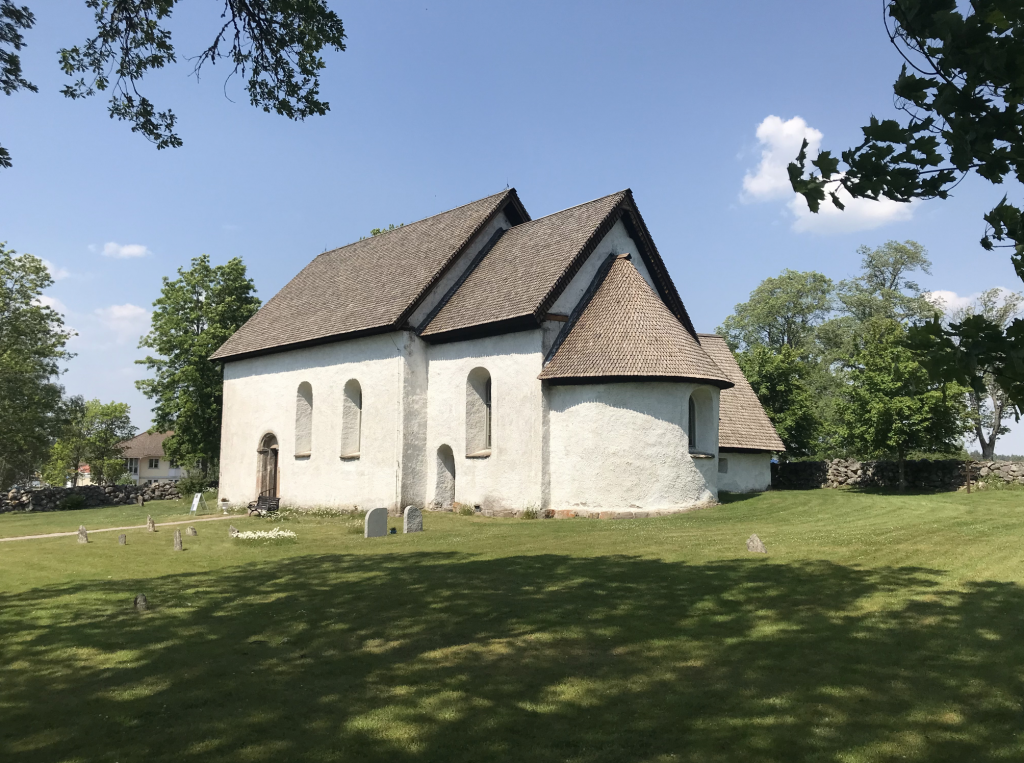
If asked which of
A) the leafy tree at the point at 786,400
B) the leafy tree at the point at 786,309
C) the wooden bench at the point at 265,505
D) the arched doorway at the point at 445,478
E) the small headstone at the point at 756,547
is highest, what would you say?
the leafy tree at the point at 786,309

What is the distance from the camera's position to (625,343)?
73.5ft

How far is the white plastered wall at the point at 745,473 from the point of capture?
28.9 metres

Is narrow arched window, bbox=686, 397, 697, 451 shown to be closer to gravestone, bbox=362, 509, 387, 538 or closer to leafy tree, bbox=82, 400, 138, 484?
gravestone, bbox=362, 509, 387, 538

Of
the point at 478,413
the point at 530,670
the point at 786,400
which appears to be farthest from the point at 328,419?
the point at 786,400

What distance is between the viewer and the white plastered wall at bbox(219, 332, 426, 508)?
83.6 feet

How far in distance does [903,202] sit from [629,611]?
6.20m

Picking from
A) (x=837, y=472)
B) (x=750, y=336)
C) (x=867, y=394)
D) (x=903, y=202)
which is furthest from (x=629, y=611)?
(x=750, y=336)

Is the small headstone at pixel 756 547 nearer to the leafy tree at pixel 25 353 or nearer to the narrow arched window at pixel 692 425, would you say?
the narrow arched window at pixel 692 425

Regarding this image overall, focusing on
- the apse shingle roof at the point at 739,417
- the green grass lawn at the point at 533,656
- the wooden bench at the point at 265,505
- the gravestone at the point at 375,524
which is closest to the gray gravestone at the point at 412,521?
the gravestone at the point at 375,524

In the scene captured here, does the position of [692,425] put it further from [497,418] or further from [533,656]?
[533,656]

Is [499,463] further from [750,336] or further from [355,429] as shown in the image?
[750,336]

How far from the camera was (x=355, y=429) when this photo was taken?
28.1 m

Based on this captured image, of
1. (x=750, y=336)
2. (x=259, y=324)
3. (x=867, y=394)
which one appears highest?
(x=750, y=336)

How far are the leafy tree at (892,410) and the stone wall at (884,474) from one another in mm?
895
